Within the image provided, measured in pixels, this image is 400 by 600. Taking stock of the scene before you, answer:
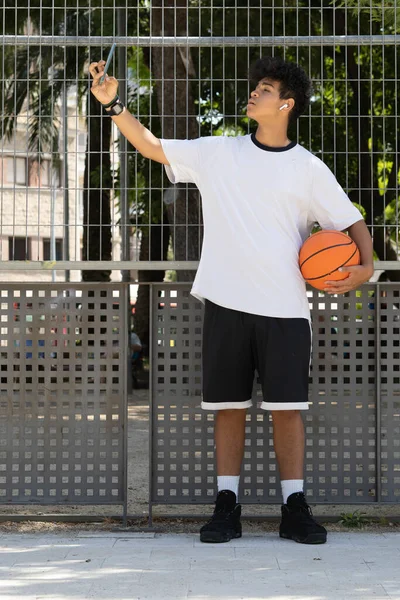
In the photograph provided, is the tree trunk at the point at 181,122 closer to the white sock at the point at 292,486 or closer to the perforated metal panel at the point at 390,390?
the perforated metal panel at the point at 390,390

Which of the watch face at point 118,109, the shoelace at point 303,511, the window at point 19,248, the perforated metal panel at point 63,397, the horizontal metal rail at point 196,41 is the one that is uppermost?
the horizontal metal rail at point 196,41

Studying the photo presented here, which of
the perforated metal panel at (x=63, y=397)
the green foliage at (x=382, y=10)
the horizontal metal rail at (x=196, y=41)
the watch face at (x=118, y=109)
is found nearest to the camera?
the watch face at (x=118, y=109)

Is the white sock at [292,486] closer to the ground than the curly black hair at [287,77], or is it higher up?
closer to the ground

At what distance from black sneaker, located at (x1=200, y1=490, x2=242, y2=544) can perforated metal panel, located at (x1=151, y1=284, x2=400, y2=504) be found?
450 mm

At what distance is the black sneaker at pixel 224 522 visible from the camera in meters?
5.17

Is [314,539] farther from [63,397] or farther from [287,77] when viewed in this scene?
[287,77]

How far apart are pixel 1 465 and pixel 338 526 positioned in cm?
190

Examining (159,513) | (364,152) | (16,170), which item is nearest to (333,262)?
(364,152)

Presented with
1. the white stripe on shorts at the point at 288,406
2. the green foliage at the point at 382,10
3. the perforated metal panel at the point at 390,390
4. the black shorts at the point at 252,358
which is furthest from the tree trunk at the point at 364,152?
the white stripe on shorts at the point at 288,406

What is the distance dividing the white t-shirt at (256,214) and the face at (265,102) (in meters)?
0.15

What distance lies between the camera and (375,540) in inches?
210

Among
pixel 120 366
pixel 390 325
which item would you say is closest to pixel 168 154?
pixel 120 366

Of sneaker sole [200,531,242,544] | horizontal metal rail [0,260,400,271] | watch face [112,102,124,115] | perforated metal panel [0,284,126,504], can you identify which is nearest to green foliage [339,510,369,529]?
sneaker sole [200,531,242,544]

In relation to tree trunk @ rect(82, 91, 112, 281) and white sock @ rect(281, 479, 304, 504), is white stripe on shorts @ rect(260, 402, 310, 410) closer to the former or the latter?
white sock @ rect(281, 479, 304, 504)
